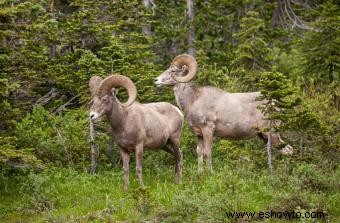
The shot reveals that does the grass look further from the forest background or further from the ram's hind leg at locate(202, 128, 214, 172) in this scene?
the ram's hind leg at locate(202, 128, 214, 172)

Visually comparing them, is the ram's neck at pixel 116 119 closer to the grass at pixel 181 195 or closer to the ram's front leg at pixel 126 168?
the ram's front leg at pixel 126 168

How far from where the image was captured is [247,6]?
83.9ft

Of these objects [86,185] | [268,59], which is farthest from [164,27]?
[86,185]

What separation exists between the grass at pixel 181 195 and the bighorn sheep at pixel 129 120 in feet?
2.62

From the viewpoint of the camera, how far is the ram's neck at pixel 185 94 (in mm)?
16094

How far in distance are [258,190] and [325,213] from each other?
1882mm

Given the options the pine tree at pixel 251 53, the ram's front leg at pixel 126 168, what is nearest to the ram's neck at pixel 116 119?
the ram's front leg at pixel 126 168

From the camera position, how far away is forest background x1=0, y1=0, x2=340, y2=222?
1174cm

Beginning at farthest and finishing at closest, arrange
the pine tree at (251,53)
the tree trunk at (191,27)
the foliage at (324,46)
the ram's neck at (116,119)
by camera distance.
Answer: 1. the tree trunk at (191,27)
2. the pine tree at (251,53)
3. the foliage at (324,46)
4. the ram's neck at (116,119)

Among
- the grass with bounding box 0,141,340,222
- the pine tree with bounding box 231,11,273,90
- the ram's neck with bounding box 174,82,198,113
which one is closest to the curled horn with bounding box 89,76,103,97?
the grass with bounding box 0,141,340,222

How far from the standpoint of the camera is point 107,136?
15898 mm

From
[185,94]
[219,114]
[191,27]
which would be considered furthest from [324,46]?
[191,27]

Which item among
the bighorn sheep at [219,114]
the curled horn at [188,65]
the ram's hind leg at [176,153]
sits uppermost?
the curled horn at [188,65]

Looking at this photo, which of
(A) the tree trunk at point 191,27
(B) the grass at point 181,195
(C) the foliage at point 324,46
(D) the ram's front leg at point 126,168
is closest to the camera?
(B) the grass at point 181,195
